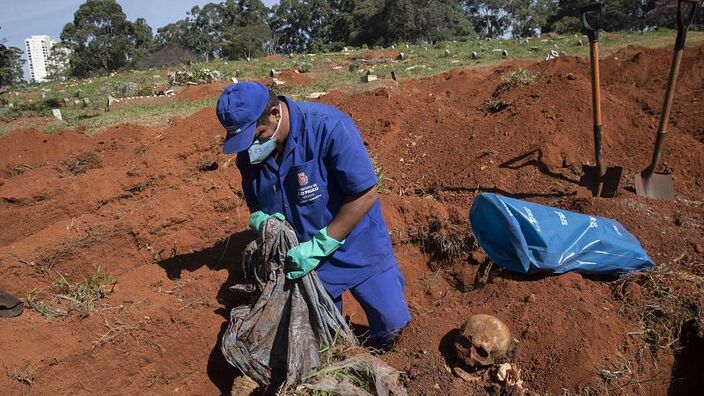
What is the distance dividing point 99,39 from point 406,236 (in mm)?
42347

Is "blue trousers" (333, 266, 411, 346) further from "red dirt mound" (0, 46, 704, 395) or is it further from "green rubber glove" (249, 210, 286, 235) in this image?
"green rubber glove" (249, 210, 286, 235)

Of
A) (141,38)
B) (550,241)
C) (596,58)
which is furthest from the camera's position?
(141,38)

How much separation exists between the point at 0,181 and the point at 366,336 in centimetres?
581

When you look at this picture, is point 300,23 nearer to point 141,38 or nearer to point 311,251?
point 141,38

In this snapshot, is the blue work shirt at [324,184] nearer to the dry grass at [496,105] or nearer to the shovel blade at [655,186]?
the shovel blade at [655,186]

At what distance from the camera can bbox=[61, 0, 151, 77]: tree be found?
38469mm

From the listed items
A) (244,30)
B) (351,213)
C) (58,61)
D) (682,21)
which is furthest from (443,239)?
(244,30)

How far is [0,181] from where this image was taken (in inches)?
262

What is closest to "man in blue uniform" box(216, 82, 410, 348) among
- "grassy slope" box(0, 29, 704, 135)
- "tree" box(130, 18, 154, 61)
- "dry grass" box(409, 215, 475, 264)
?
"dry grass" box(409, 215, 475, 264)

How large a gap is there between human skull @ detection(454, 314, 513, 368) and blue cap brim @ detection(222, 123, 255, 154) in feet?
A: 4.69

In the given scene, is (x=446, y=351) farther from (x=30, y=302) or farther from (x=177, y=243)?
(x=30, y=302)

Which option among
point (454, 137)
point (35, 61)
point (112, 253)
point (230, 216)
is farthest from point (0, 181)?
point (35, 61)

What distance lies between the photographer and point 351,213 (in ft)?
8.52

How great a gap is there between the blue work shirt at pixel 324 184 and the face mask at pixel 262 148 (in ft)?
0.22
